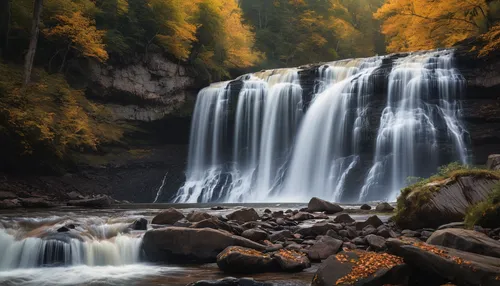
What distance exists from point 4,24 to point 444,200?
22144 mm

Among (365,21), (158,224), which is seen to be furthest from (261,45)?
(158,224)

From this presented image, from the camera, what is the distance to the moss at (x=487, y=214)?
23.1 ft

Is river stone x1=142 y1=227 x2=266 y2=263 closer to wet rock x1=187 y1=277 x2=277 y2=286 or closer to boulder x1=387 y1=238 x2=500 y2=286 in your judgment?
wet rock x1=187 y1=277 x2=277 y2=286

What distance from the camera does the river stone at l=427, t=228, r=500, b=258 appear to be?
214 inches

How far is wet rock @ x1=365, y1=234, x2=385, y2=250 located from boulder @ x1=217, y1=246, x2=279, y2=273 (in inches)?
68.9

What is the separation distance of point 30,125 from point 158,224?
37.1ft

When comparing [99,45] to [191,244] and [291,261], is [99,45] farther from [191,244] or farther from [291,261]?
[291,261]

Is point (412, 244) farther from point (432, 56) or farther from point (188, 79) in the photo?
point (188, 79)

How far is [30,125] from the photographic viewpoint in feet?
59.6

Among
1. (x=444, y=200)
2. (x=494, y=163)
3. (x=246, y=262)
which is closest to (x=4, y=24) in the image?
(x=246, y=262)

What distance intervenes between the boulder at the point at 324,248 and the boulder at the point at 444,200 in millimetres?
2408

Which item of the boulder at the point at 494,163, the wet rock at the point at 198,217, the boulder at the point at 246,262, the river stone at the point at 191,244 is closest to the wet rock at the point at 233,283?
the boulder at the point at 246,262

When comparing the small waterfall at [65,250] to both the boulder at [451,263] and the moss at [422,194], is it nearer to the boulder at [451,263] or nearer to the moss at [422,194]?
the boulder at [451,263]

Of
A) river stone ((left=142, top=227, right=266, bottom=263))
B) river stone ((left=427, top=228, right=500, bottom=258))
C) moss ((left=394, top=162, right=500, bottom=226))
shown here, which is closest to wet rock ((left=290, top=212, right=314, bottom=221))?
moss ((left=394, top=162, right=500, bottom=226))
